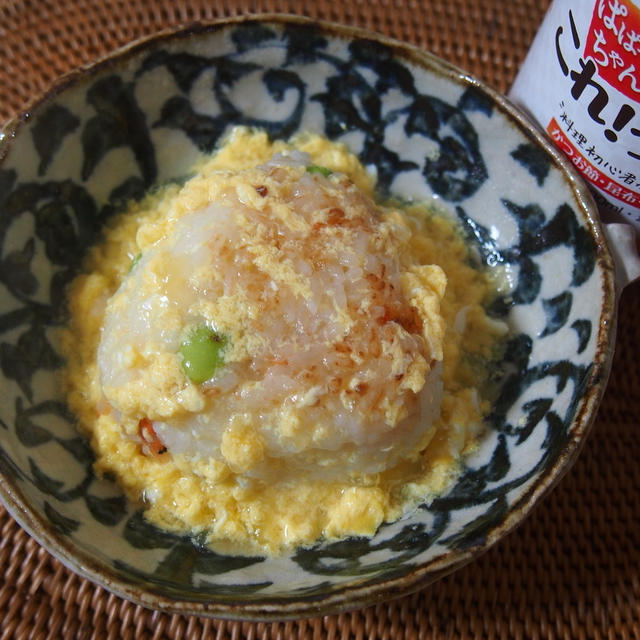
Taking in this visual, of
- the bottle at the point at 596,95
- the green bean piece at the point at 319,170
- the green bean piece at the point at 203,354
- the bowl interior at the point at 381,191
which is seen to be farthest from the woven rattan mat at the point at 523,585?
the green bean piece at the point at 319,170

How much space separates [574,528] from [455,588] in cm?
36

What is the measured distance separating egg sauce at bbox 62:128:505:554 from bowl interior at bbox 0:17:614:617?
0.05m

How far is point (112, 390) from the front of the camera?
162 centimetres

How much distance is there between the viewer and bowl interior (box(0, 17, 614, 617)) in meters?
1.49

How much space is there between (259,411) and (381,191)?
87 centimetres

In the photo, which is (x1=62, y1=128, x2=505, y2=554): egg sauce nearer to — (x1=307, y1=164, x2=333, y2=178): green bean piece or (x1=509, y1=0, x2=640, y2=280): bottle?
(x1=307, y1=164, x2=333, y2=178): green bean piece

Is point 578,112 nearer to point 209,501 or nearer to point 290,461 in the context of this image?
point 290,461

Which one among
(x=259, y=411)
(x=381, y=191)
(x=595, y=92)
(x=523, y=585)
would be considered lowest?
(x=523, y=585)

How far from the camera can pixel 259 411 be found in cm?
154

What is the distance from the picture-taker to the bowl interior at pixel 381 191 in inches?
58.7

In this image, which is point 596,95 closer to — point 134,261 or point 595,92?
point 595,92

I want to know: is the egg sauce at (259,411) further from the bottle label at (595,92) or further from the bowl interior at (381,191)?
the bottle label at (595,92)

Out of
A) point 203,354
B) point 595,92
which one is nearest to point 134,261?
point 203,354

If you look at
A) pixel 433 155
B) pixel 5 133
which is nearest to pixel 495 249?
pixel 433 155
